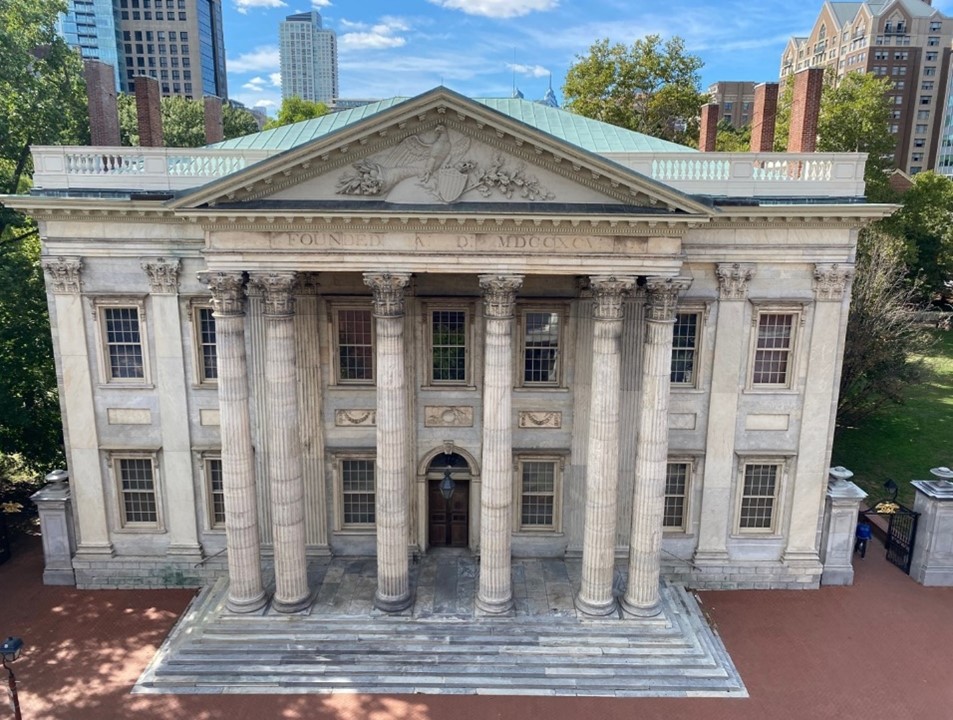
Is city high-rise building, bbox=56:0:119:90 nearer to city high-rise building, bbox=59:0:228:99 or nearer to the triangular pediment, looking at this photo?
city high-rise building, bbox=59:0:228:99

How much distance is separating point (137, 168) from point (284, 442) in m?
9.28

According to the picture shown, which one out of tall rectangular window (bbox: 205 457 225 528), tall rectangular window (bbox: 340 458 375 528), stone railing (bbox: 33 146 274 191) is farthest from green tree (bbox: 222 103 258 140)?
tall rectangular window (bbox: 340 458 375 528)

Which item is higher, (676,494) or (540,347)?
(540,347)

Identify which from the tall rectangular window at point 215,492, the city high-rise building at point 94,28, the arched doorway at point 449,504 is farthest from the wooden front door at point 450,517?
the city high-rise building at point 94,28

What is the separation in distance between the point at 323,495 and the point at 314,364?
14.8 ft

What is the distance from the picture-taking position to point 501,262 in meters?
16.8

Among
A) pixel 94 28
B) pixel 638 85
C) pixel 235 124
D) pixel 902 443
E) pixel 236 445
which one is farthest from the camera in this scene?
pixel 94 28

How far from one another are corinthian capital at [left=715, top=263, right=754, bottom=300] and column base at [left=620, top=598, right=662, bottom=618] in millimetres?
9369

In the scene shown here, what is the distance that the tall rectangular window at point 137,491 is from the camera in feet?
68.8

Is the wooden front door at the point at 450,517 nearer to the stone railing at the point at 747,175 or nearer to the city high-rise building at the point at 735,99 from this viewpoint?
the stone railing at the point at 747,175

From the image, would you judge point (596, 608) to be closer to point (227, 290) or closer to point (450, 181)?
point (450, 181)

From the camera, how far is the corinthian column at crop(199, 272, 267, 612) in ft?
56.4

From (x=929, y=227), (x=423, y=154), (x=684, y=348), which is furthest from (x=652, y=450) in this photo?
(x=929, y=227)

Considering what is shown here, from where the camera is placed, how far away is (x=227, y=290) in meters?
17.0
